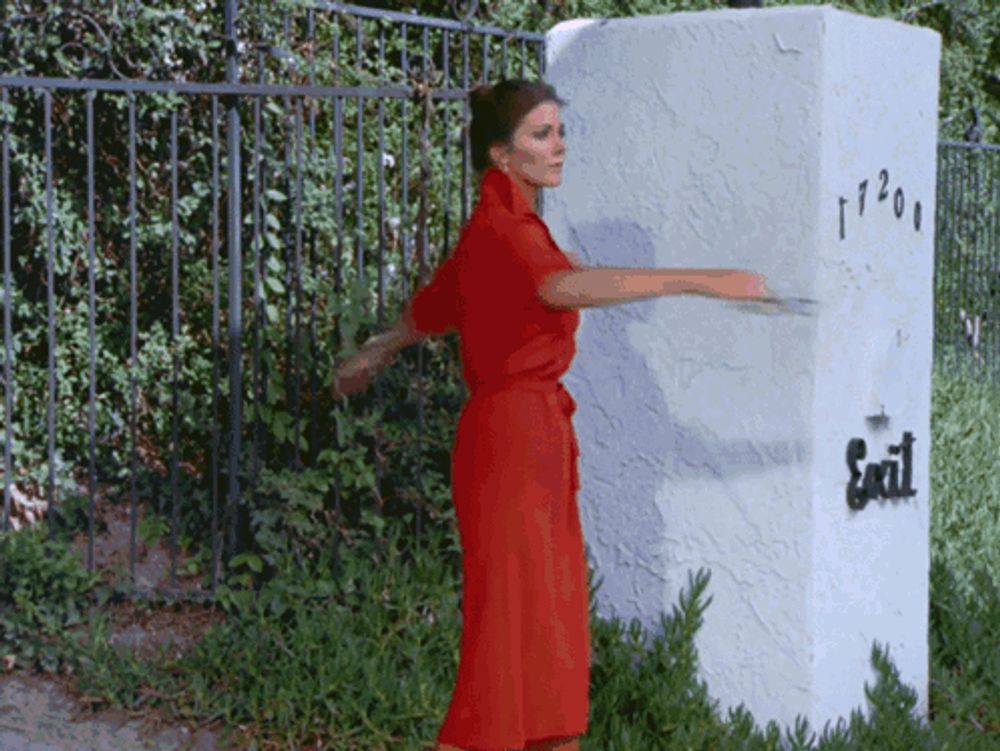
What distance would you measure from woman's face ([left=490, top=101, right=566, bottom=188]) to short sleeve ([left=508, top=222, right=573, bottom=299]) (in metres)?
0.13

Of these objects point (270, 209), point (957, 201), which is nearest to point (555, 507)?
point (270, 209)

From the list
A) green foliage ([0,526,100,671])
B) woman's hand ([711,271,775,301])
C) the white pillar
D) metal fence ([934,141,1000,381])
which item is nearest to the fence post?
green foliage ([0,526,100,671])

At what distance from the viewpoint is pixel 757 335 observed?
4.86m

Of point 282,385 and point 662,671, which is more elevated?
point 282,385

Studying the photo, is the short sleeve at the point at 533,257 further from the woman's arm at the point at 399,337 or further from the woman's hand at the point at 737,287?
the woman's arm at the point at 399,337

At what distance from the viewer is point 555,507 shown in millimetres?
3613

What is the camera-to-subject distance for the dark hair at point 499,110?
357 centimetres

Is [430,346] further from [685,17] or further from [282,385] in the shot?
[685,17]

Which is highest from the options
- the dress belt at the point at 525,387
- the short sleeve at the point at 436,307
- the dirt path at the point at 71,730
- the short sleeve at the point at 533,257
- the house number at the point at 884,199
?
the house number at the point at 884,199

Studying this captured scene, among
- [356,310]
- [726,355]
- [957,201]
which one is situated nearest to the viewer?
[726,355]

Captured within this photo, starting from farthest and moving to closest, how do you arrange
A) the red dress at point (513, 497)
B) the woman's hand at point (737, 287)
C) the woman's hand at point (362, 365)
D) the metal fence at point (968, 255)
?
the metal fence at point (968, 255), the woman's hand at point (362, 365), the red dress at point (513, 497), the woman's hand at point (737, 287)

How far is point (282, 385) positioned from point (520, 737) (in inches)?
120

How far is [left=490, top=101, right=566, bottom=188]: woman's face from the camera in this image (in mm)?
3582

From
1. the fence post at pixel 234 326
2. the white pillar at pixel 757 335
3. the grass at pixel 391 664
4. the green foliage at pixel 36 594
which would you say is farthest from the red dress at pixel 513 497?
the fence post at pixel 234 326
